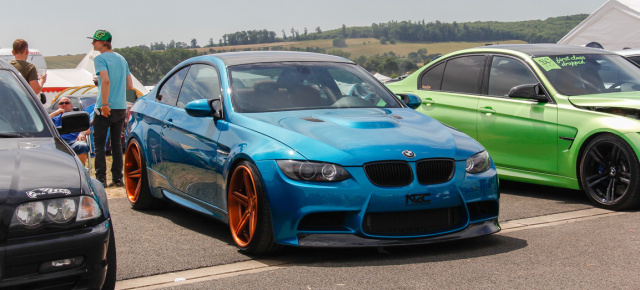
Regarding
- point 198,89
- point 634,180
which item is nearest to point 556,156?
point 634,180

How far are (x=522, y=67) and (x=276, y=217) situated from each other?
420 cm

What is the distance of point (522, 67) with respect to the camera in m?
8.35

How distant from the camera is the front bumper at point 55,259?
3549mm

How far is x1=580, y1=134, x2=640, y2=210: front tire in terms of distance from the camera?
6.93 metres

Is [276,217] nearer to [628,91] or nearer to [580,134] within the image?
[580,134]

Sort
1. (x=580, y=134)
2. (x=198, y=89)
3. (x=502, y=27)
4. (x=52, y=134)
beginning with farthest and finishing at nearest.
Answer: (x=502, y=27) → (x=580, y=134) → (x=198, y=89) → (x=52, y=134)

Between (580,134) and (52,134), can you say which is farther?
(580,134)

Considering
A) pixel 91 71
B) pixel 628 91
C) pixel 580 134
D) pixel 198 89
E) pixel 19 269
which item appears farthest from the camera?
pixel 91 71

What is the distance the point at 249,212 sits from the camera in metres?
5.43

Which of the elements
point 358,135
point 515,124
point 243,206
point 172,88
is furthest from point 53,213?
point 515,124

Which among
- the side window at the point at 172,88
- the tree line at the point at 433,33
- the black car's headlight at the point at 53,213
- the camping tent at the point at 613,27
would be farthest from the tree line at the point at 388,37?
the black car's headlight at the point at 53,213

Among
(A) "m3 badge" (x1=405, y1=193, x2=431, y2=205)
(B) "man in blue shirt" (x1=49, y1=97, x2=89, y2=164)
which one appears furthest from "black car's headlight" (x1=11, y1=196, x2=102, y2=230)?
(B) "man in blue shirt" (x1=49, y1=97, x2=89, y2=164)

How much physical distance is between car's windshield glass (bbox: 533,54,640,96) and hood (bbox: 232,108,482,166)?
250cm

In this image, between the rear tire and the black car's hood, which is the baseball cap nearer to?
the rear tire
